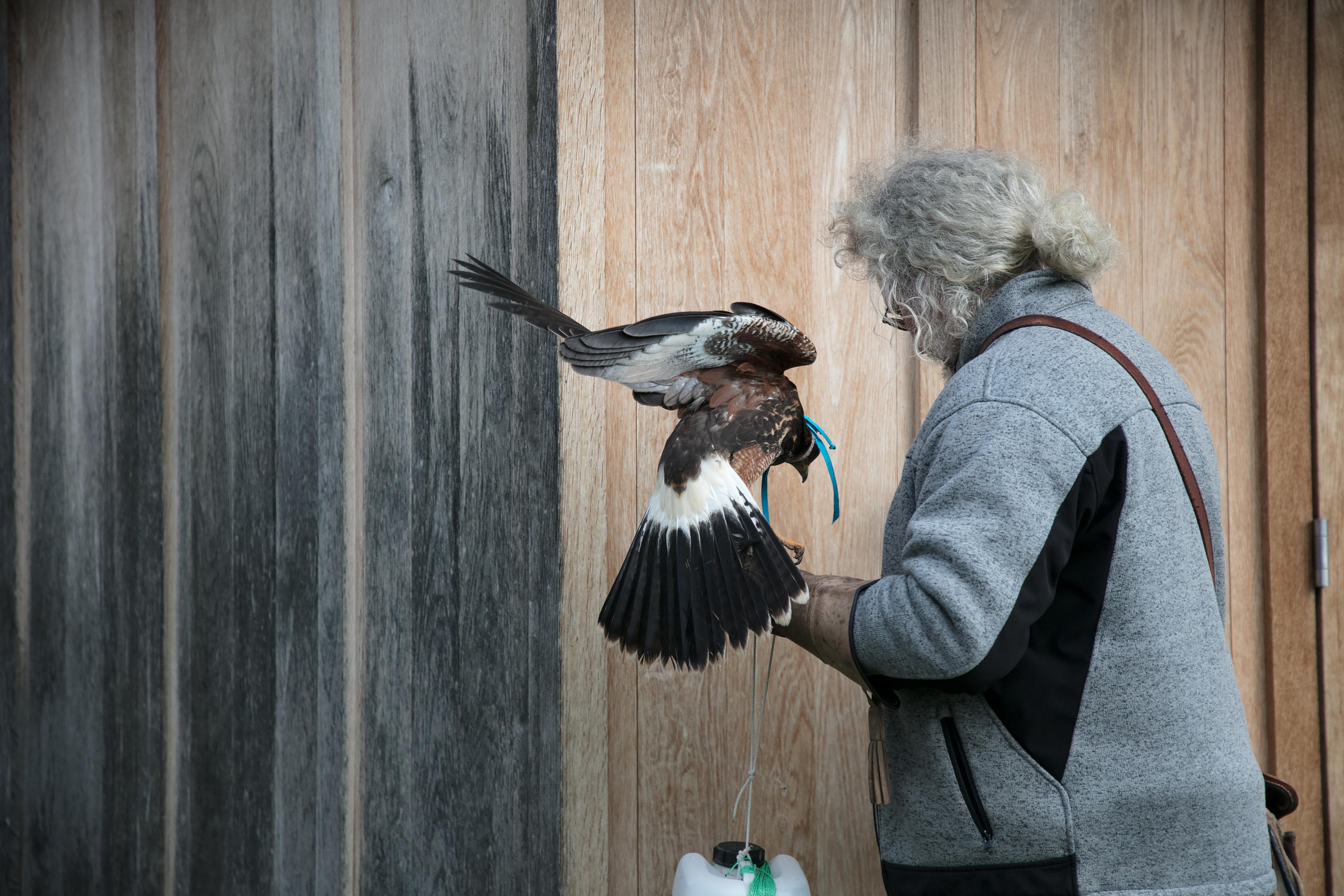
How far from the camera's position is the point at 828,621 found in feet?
4.24

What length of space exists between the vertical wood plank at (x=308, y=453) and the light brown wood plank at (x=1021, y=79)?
146 cm

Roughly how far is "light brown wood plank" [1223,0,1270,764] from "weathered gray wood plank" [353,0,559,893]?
1.64 metres

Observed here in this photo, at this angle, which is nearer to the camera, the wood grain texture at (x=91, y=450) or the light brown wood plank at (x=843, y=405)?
the light brown wood plank at (x=843, y=405)

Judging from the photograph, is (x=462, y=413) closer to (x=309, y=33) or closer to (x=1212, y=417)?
(x=309, y=33)

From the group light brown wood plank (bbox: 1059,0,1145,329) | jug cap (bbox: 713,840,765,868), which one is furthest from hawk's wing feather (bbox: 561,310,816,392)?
light brown wood plank (bbox: 1059,0,1145,329)

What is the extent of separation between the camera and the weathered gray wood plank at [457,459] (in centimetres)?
173

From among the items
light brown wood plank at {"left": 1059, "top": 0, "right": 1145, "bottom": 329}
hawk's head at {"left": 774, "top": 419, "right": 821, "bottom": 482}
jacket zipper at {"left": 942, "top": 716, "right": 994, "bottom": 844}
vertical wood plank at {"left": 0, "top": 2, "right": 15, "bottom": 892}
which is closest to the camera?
jacket zipper at {"left": 942, "top": 716, "right": 994, "bottom": 844}

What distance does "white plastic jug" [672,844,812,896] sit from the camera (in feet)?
4.64

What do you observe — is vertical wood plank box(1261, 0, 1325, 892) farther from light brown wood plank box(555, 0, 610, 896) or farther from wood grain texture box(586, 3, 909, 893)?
light brown wood plank box(555, 0, 610, 896)

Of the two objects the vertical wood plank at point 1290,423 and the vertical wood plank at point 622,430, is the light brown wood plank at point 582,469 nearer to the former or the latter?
the vertical wood plank at point 622,430

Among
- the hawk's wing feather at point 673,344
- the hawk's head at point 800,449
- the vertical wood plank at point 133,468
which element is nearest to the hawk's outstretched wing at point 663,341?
the hawk's wing feather at point 673,344

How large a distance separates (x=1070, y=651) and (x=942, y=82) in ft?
4.57

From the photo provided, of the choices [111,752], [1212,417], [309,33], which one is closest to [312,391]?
[309,33]

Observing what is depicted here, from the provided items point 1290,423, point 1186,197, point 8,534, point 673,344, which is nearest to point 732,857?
point 673,344
